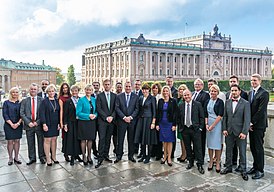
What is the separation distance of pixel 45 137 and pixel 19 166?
913mm

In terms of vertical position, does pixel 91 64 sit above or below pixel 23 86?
above

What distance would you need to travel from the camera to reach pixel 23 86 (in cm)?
7644

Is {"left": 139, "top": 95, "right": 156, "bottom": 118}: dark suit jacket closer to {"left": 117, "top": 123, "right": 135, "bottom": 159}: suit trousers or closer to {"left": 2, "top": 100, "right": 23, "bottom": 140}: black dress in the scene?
{"left": 117, "top": 123, "right": 135, "bottom": 159}: suit trousers

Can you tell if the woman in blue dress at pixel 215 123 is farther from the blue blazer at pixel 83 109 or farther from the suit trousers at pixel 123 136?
the blue blazer at pixel 83 109

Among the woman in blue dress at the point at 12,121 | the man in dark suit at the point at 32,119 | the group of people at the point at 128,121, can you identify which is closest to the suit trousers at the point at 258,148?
the group of people at the point at 128,121

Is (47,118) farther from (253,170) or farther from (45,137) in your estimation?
(253,170)

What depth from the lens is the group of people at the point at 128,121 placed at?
21.5 feet

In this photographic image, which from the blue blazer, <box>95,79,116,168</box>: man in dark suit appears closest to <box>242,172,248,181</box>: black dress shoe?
<box>95,79,116,168</box>: man in dark suit

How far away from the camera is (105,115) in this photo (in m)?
7.02

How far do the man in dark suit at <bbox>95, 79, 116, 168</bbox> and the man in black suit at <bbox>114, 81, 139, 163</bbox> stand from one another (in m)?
0.18

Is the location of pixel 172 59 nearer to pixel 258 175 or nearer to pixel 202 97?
pixel 202 97

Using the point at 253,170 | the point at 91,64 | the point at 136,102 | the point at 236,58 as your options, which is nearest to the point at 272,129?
the point at 253,170

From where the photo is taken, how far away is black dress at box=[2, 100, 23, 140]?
22.9ft

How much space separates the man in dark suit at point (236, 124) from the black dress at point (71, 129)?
3.51 meters
